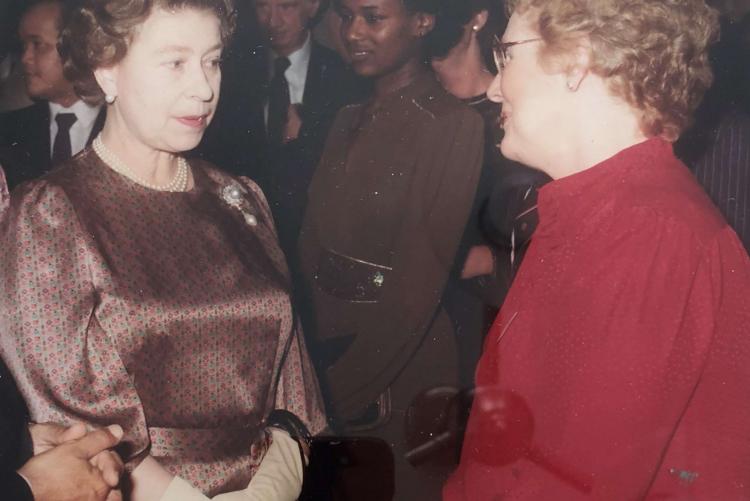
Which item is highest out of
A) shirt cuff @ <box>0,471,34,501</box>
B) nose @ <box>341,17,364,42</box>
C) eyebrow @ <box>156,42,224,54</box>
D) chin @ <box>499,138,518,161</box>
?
nose @ <box>341,17,364,42</box>

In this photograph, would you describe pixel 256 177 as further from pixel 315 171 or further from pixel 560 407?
pixel 560 407

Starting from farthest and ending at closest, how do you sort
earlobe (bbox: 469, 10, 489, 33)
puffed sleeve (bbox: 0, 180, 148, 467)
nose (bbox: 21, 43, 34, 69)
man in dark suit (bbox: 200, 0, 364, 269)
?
earlobe (bbox: 469, 10, 489, 33) < man in dark suit (bbox: 200, 0, 364, 269) < nose (bbox: 21, 43, 34, 69) < puffed sleeve (bbox: 0, 180, 148, 467)

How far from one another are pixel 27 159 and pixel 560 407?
1093 mm

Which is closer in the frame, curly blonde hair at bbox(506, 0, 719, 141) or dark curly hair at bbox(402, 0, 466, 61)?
curly blonde hair at bbox(506, 0, 719, 141)

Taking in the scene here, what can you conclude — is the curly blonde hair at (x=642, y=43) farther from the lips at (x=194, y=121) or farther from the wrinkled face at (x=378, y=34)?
the lips at (x=194, y=121)

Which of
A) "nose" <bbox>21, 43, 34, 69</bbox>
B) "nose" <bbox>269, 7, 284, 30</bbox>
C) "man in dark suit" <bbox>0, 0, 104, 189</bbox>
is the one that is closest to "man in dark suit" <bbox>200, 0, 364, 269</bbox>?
"nose" <bbox>269, 7, 284, 30</bbox>

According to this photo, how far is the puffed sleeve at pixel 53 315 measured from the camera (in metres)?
1.16

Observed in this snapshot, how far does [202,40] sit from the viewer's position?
1284mm

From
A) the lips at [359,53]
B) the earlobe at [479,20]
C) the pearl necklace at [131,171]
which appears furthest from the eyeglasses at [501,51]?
the pearl necklace at [131,171]

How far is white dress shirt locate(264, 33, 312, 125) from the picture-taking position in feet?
4.78

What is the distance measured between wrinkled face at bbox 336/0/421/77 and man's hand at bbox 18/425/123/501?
885 millimetres

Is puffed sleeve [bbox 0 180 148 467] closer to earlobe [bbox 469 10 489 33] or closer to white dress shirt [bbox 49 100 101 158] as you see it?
white dress shirt [bbox 49 100 101 158]

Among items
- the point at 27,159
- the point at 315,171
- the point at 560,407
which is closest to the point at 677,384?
the point at 560,407

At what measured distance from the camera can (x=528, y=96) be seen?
1.34 meters
